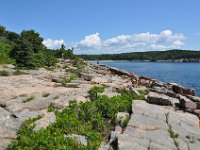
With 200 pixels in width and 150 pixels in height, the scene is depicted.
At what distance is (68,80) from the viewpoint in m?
32.6

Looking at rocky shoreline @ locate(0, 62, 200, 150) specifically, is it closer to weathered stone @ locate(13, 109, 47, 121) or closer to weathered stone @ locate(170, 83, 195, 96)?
weathered stone @ locate(13, 109, 47, 121)

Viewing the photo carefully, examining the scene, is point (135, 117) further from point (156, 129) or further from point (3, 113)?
point (3, 113)

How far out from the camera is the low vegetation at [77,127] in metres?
13.5

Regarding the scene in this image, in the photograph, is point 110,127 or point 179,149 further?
point 110,127

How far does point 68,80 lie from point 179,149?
65.3ft

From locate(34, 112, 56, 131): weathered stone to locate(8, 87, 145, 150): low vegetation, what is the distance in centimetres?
26

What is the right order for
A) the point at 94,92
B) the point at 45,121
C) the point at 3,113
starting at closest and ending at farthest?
the point at 45,121 → the point at 3,113 → the point at 94,92

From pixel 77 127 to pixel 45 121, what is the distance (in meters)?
1.73

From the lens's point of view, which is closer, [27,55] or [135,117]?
[135,117]

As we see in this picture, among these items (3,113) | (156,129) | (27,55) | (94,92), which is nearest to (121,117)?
(156,129)

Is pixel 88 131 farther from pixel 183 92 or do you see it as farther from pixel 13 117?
pixel 183 92

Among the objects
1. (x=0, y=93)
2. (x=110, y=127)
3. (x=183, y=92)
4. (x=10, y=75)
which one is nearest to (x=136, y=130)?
(x=110, y=127)

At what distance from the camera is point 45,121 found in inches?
644

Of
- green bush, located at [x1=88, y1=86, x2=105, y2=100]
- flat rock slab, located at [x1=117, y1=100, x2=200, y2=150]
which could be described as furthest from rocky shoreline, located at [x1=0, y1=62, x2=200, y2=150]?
green bush, located at [x1=88, y1=86, x2=105, y2=100]
